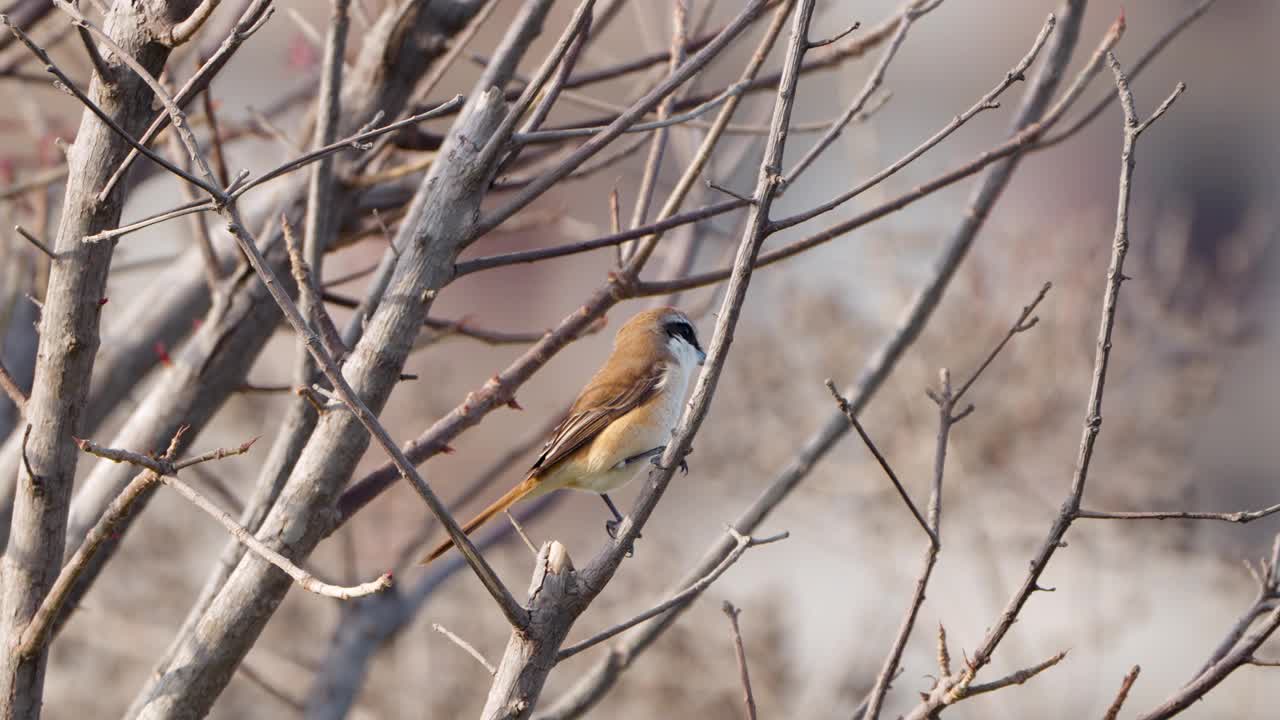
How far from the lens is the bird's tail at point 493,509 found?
2318mm

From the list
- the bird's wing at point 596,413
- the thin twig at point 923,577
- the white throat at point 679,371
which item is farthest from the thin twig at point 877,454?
the white throat at point 679,371

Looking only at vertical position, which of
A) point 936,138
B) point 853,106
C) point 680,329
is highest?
point 680,329

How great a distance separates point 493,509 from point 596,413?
550mm

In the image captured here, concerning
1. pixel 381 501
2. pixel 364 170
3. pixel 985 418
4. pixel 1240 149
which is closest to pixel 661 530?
pixel 381 501

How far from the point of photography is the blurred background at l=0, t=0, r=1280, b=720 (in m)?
5.28

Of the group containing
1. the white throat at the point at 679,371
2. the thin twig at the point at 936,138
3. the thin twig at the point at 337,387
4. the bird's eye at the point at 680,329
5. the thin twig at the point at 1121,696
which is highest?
the bird's eye at the point at 680,329

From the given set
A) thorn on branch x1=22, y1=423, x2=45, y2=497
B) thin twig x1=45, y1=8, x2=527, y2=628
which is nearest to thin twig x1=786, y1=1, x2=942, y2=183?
thin twig x1=45, y1=8, x2=527, y2=628

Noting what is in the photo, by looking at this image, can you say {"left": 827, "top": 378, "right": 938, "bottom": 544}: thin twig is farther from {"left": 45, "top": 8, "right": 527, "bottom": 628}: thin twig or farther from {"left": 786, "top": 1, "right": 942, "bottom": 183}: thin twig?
{"left": 45, "top": 8, "right": 527, "bottom": 628}: thin twig

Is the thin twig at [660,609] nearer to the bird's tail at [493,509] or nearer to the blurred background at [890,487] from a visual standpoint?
the bird's tail at [493,509]

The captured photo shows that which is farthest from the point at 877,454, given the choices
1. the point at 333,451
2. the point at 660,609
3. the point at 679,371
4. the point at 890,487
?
the point at 890,487

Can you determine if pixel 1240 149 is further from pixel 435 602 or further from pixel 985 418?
pixel 435 602

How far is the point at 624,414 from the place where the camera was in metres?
3.21

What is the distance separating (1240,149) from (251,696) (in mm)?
7216

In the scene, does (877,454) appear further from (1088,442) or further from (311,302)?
(311,302)
